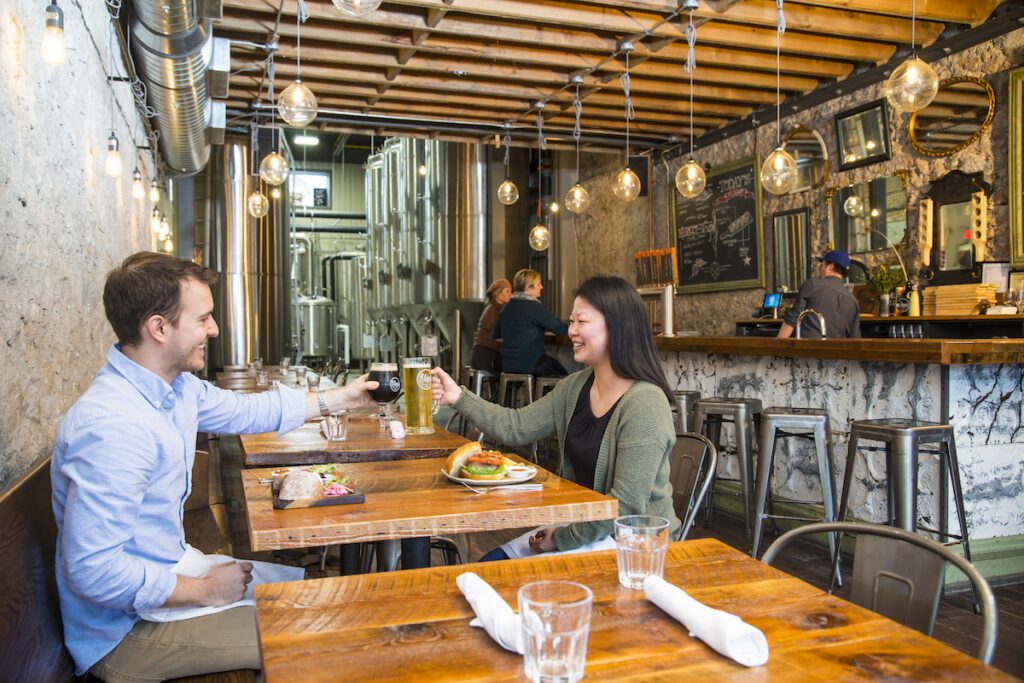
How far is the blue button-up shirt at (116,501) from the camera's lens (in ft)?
4.96

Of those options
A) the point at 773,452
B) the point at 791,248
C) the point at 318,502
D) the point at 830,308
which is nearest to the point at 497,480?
the point at 318,502

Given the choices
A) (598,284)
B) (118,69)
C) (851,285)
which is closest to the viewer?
(598,284)

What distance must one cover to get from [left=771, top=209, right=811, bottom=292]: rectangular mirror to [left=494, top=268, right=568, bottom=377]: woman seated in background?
6.78 feet

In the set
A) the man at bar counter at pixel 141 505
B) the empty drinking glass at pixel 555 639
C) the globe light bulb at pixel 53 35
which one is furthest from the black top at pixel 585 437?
the globe light bulb at pixel 53 35

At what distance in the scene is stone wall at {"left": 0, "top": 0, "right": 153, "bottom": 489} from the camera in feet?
6.83

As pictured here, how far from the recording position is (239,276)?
10.3 m

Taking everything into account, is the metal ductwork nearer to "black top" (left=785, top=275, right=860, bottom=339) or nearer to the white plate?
the white plate

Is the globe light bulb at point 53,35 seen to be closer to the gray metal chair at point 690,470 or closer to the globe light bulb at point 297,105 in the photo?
the gray metal chair at point 690,470

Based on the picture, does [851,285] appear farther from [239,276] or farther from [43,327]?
[239,276]

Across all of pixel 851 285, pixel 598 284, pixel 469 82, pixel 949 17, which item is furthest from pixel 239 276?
pixel 598 284

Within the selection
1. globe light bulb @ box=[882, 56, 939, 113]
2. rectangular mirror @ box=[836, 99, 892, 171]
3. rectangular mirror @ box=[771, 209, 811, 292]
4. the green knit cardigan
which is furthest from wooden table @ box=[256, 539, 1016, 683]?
rectangular mirror @ box=[771, 209, 811, 292]

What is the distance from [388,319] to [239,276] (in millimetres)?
5444

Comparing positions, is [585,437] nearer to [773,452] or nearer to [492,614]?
[492,614]

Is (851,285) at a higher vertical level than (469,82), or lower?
lower
